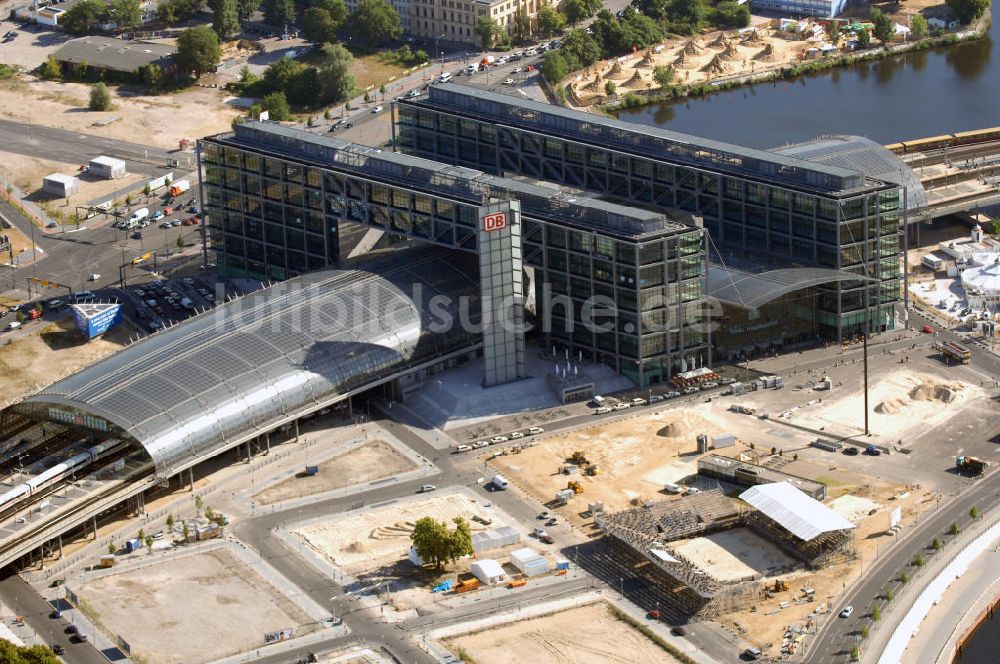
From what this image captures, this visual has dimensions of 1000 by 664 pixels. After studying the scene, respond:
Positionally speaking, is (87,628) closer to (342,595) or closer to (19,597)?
(19,597)

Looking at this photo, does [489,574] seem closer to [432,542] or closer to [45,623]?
[432,542]

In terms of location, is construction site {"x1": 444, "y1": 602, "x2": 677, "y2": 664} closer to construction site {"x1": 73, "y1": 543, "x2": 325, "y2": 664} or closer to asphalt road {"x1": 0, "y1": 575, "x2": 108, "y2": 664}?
construction site {"x1": 73, "y1": 543, "x2": 325, "y2": 664}

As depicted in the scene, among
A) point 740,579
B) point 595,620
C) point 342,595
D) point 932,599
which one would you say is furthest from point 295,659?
point 932,599

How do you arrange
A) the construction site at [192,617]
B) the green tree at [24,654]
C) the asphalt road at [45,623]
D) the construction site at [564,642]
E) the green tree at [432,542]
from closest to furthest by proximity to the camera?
the green tree at [24,654]
the construction site at [564,642]
the asphalt road at [45,623]
the construction site at [192,617]
the green tree at [432,542]

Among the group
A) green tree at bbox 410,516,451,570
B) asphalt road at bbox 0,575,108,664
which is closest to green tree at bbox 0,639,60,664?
asphalt road at bbox 0,575,108,664

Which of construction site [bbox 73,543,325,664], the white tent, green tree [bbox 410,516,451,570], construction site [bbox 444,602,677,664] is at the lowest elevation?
construction site [bbox 444,602,677,664]

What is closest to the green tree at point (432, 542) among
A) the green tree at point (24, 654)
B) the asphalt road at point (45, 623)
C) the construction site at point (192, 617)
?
the construction site at point (192, 617)

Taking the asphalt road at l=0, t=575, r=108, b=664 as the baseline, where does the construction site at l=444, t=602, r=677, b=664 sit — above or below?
below

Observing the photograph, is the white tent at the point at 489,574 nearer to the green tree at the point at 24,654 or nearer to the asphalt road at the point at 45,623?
the asphalt road at the point at 45,623
